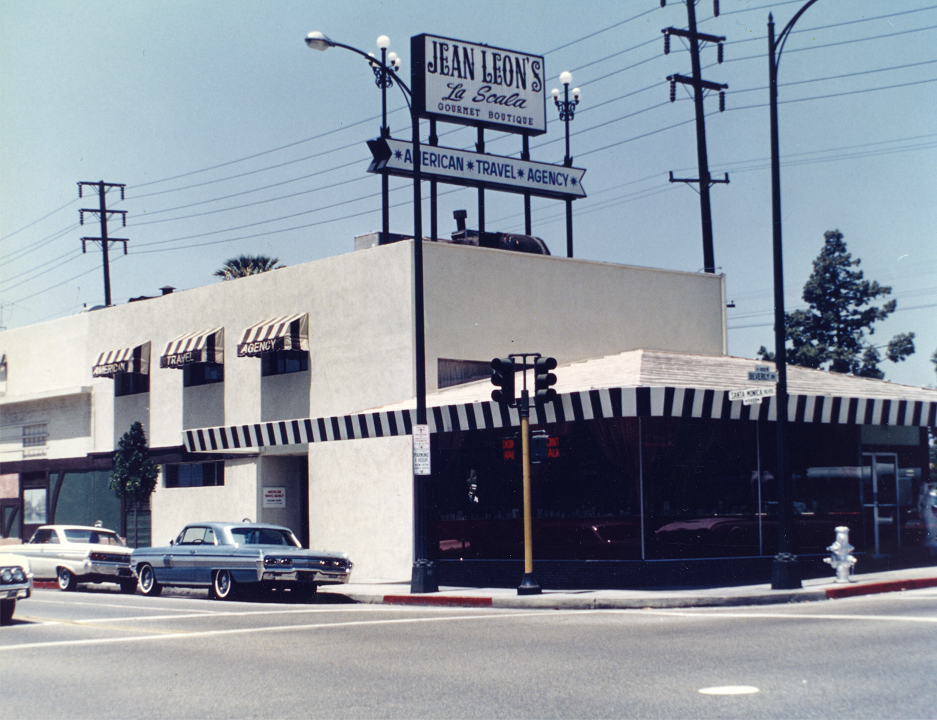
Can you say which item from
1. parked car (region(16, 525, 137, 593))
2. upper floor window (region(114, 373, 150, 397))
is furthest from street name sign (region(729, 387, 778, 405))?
upper floor window (region(114, 373, 150, 397))

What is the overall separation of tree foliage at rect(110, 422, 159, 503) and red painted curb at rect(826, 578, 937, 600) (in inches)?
839

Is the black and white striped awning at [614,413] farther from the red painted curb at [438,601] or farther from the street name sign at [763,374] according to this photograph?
the red painted curb at [438,601]

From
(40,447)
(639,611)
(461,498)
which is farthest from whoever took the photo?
(40,447)

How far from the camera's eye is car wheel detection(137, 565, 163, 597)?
2245cm

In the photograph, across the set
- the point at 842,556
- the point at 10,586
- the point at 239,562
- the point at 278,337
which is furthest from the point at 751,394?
the point at 278,337

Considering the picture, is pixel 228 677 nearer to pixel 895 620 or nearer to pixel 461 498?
pixel 895 620

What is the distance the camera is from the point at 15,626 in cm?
1529

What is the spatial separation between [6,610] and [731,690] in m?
10.9

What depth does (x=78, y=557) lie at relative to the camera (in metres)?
24.5

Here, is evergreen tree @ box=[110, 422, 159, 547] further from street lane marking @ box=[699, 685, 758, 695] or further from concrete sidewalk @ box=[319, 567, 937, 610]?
street lane marking @ box=[699, 685, 758, 695]

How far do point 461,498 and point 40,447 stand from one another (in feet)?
69.8

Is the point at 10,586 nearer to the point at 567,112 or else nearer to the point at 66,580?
the point at 66,580

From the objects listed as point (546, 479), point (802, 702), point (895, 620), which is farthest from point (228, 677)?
point (546, 479)

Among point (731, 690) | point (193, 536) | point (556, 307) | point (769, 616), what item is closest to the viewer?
point (731, 690)
